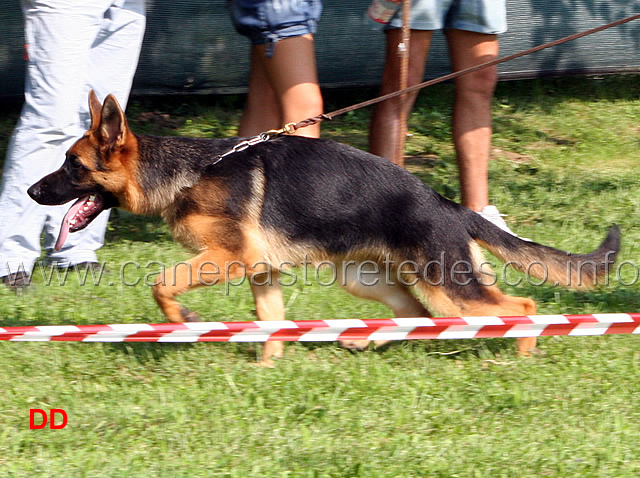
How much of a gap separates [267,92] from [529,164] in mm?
3023

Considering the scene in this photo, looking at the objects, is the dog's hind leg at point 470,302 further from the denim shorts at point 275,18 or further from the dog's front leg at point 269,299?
the denim shorts at point 275,18

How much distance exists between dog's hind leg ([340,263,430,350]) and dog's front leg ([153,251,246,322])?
0.58 m

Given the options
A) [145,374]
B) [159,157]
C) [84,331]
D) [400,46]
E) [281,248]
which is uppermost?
[400,46]

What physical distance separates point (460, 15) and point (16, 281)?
2.88 metres

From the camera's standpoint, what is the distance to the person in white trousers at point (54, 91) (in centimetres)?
437

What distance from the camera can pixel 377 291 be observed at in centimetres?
410

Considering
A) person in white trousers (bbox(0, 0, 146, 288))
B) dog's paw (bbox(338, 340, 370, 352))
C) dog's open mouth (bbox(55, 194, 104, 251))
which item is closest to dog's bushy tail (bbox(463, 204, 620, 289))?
dog's paw (bbox(338, 340, 370, 352))

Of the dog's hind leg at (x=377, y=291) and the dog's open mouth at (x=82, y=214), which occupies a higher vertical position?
the dog's open mouth at (x=82, y=214)

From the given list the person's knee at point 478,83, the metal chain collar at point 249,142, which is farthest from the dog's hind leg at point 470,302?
the person's knee at point 478,83


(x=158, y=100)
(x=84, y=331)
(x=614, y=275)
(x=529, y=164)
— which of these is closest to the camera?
(x=84, y=331)

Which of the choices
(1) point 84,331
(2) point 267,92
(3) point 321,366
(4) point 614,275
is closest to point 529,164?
(4) point 614,275

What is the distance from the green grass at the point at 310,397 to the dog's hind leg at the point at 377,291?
0.22 metres

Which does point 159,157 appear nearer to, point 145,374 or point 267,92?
point 145,374

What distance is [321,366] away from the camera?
368cm
